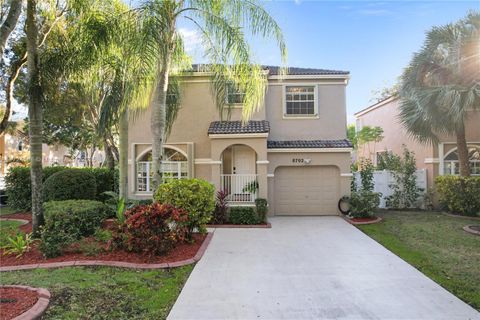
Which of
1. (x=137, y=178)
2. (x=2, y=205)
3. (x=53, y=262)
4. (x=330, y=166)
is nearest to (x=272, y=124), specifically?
(x=330, y=166)

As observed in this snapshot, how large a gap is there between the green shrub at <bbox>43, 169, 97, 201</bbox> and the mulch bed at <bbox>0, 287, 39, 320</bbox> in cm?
767

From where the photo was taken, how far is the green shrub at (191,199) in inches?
365

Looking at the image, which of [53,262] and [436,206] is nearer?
[53,262]

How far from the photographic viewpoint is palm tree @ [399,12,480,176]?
456 inches

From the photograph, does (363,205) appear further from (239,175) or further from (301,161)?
(239,175)

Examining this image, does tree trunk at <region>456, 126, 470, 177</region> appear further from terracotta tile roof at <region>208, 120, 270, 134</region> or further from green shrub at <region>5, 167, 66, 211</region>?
green shrub at <region>5, 167, 66, 211</region>

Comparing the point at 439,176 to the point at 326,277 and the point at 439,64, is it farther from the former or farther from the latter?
the point at 326,277

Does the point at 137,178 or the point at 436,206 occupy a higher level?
the point at 137,178

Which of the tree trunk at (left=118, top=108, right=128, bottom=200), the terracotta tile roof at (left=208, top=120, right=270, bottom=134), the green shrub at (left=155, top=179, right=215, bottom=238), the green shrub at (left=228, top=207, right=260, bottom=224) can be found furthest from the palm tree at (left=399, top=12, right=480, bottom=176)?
the tree trunk at (left=118, top=108, right=128, bottom=200)


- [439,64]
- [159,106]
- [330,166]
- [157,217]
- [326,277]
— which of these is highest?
[439,64]

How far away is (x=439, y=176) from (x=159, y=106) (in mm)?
12870

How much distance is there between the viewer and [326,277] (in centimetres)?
633

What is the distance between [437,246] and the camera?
8.74 m

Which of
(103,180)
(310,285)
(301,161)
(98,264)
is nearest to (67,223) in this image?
(98,264)
